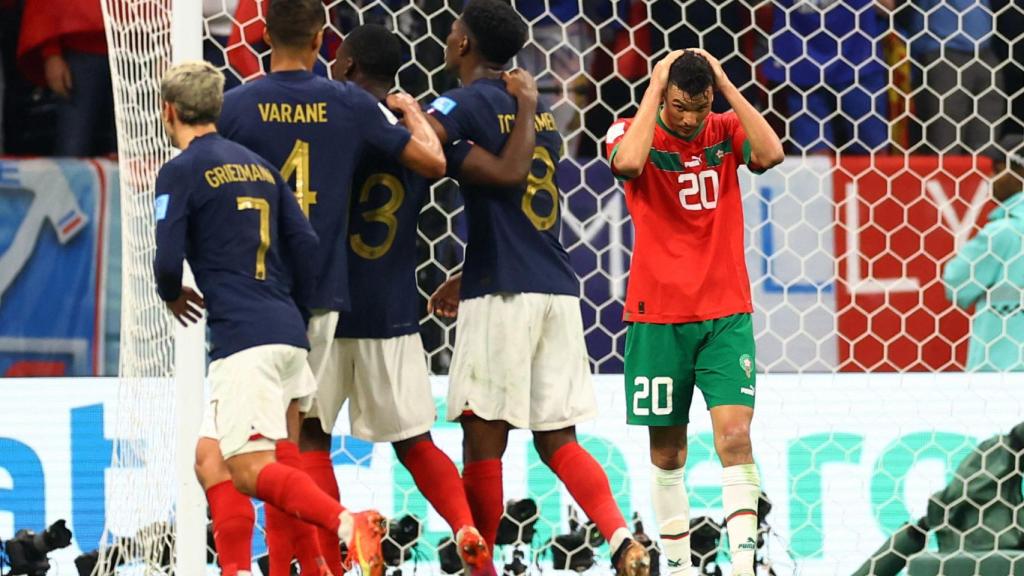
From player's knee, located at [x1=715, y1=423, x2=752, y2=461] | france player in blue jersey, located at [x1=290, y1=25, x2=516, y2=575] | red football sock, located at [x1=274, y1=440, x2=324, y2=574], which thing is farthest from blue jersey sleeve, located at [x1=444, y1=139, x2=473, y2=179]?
player's knee, located at [x1=715, y1=423, x2=752, y2=461]

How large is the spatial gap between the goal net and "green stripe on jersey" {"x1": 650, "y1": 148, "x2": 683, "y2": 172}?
4.13 feet

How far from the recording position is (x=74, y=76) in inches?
274

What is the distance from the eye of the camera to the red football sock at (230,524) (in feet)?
15.2

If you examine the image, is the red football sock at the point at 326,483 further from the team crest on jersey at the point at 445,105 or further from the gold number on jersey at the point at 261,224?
the team crest on jersey at the point at 445,105

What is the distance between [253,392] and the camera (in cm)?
446

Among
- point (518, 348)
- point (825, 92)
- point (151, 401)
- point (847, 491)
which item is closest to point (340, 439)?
point (151, 401)

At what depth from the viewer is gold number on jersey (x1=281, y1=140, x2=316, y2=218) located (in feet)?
15.6

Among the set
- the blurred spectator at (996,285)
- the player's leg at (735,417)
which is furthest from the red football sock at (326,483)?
the blurred spectator at (996,285)

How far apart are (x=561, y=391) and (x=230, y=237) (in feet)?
3.65

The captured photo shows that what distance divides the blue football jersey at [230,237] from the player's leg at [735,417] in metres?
1.13

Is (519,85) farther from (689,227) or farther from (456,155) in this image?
(689,227)

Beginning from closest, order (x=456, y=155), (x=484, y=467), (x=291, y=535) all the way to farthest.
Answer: (x=291, y=535), (x=456, y=155), (x=484, y=467)

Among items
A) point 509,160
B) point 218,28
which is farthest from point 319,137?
point 218,28

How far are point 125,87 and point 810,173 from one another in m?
2.52
